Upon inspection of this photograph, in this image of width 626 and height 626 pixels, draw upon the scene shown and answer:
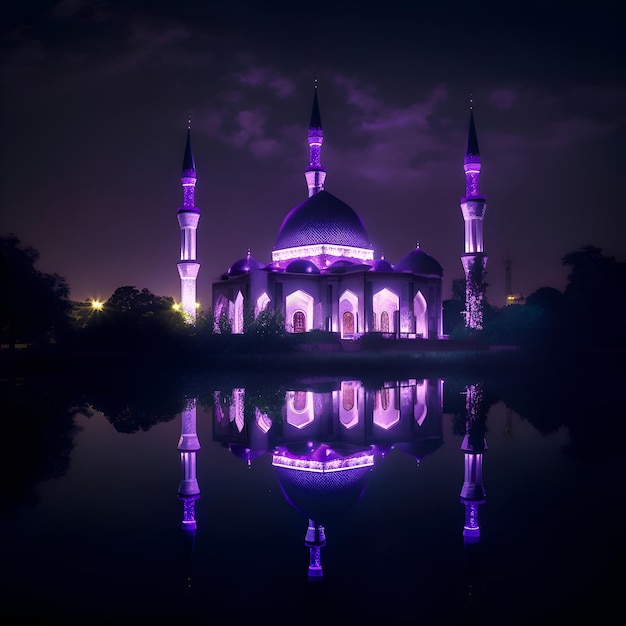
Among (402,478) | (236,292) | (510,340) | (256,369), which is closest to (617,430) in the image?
(402,478)

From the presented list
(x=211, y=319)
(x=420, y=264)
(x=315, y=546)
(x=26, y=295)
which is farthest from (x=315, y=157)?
(x=315, y=546)

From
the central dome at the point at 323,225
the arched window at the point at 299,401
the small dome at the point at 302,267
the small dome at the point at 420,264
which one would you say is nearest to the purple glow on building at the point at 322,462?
the arched window at the point at 299,401

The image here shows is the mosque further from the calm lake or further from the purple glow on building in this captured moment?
the purple glow on building

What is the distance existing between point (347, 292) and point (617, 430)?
96.8 ft

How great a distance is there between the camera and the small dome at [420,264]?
42781mm

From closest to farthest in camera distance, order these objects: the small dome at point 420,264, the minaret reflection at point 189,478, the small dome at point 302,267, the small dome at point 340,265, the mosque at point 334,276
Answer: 1. the minaret reflection at point 189,478
2. the mosque at point 334,276
3. the small dome at point 302,267
4. the small dome at point 340,265
5. the small dome at point 420,264

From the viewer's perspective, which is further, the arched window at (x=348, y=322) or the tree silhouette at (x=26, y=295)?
the arched window at (x=348, y=322)

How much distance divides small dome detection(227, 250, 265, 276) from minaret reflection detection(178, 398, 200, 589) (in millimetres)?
28887

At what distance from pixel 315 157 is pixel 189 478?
4088 centimetres

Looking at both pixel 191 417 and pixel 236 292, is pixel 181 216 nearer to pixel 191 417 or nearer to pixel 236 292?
pixel 236 292

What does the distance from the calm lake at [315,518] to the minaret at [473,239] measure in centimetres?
2860

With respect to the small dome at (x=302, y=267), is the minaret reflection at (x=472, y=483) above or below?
below

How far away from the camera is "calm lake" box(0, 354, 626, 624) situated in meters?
3.31

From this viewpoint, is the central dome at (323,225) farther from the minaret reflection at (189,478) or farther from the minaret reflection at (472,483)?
the minaret reflection at (189,478)
